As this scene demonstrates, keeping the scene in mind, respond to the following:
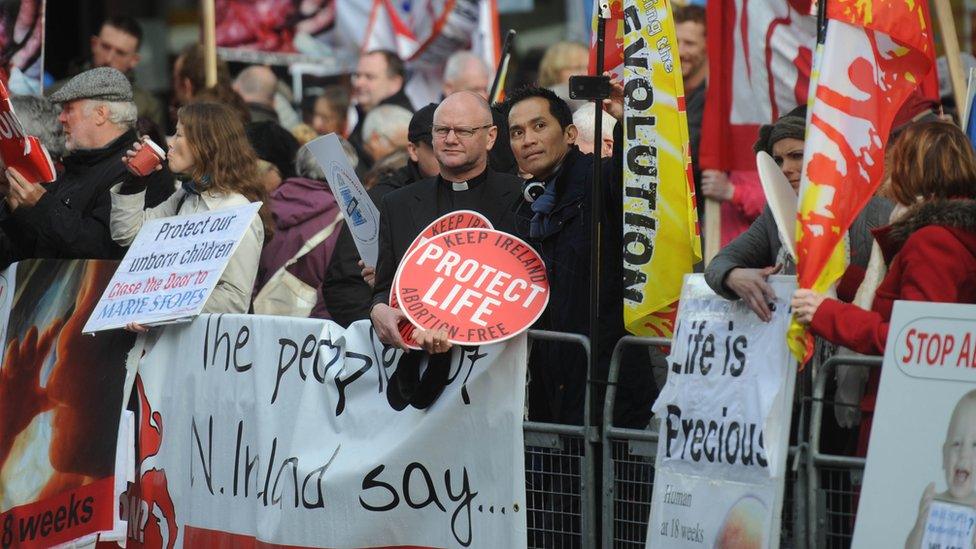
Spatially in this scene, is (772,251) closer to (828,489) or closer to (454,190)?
(828,489)

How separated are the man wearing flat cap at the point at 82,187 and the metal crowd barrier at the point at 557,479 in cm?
293

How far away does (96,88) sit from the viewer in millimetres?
8695

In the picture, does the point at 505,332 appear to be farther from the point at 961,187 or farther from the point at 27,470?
the point at 27,470

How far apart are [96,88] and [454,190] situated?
7.96 ft

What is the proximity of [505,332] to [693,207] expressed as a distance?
0.85 meters

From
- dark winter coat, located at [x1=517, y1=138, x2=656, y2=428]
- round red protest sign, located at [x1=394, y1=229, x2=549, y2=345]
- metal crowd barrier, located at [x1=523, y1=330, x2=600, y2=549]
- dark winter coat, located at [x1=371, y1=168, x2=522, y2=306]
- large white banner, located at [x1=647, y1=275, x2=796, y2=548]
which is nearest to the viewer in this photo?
large white banner, located at [x1=647, y1=275, x2=796, y2=548]

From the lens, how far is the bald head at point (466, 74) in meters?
11.7

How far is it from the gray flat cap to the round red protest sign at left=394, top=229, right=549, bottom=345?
276cm

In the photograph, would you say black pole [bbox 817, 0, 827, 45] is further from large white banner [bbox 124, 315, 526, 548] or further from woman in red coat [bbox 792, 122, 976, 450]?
large white banner [bbox 124, 315, 526, 548]

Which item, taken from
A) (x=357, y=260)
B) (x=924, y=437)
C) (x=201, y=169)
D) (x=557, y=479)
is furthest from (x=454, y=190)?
(x=924, y=437)

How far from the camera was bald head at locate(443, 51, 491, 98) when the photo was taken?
1173 cm

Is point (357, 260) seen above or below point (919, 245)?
below

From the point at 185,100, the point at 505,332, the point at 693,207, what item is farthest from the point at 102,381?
the point at 185,100

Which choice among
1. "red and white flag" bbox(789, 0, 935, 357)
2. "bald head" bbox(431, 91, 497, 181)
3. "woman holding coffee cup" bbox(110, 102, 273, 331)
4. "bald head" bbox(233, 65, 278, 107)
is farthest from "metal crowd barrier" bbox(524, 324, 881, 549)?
"bald head" bbox(233, 65, 278, 107)
